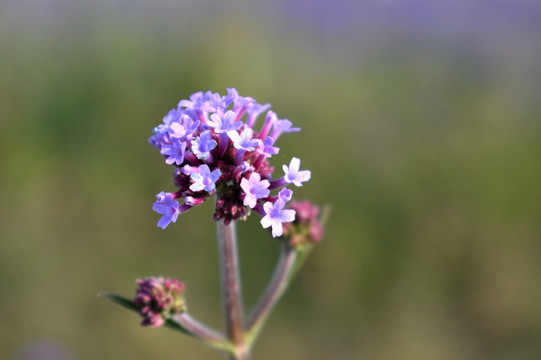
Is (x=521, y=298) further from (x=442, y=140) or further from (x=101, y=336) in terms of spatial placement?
(x=101, y=336)

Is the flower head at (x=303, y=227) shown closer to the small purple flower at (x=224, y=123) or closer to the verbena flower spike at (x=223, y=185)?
the verbena flower spike at (x=223, y=185)

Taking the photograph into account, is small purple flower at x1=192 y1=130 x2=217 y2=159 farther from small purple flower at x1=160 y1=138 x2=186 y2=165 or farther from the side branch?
the side branch

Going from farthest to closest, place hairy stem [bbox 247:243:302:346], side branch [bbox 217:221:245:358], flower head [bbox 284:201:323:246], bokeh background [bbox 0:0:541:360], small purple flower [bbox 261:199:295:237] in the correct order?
bokeh background [bbox 0:0:541:360] → flower head [bbox 284:201:323:246] → hairy stem [bbox 247:243:302:346] → side branch [bbox 217:221:245:358] → small purple flower [bbox 261:199:295:237]

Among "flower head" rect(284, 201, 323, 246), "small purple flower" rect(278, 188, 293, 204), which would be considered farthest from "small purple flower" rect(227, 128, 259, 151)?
"flower head" rect(284, 201, 323, 246)

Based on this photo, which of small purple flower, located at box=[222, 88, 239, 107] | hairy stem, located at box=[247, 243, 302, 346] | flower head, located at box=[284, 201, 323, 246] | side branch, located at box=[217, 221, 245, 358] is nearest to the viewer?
small purple flower, located at box=[222, 88, 239, 107]

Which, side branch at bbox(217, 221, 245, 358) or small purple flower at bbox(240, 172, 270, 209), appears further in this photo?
side branch at bbox(217, 221, 245, 358)

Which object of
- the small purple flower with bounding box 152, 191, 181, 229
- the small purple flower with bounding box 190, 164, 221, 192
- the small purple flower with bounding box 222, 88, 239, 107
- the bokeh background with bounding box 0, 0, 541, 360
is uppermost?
the small purple flower with bounding box 222, 88, 239, 107
